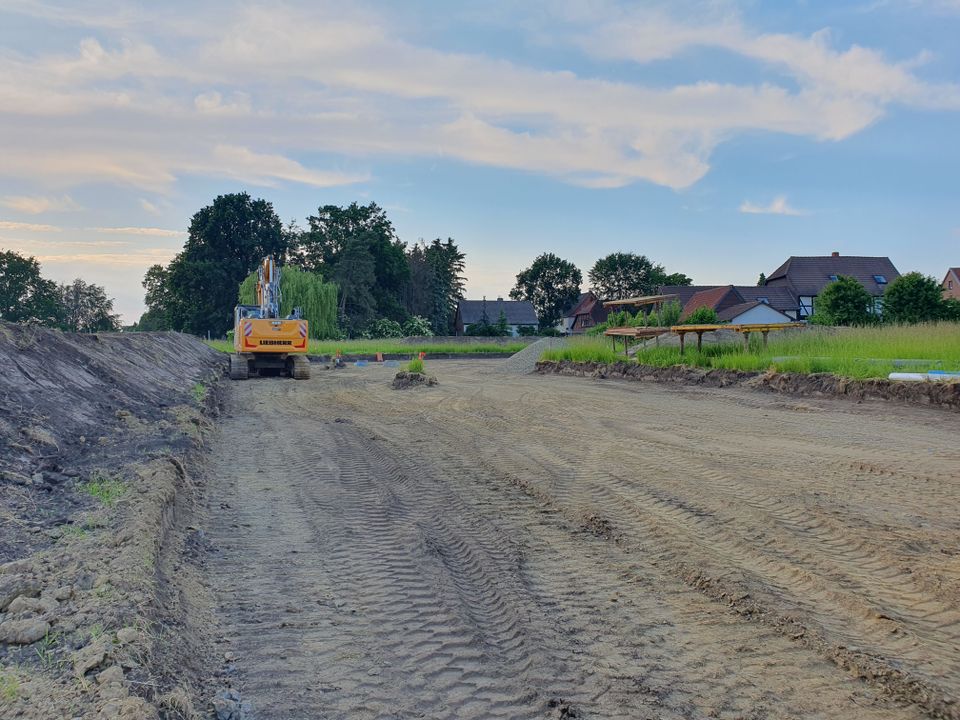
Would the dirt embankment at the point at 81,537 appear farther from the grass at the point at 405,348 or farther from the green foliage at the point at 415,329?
the green foliage at the point at 415,329

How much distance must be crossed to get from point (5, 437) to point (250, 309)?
1698 cm

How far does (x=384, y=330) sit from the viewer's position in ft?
214

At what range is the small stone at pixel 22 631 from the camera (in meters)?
3.16

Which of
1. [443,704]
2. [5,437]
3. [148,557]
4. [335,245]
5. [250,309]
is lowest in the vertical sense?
[443,704]

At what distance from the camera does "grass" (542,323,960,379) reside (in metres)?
13.8

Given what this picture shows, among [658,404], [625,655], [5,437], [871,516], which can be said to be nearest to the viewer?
[625,655]

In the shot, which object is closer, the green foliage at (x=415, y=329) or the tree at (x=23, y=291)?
the tree at (x=23, y=291)

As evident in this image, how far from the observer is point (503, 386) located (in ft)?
60.7

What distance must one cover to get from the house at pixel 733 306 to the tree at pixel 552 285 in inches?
1435

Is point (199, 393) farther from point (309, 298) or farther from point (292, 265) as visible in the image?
point (292, 265)

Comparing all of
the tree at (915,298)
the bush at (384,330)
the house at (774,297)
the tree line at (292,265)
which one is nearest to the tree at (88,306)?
the tree line at (292,265)

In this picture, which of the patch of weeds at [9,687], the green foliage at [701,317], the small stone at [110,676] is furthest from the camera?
the green foliage at [701,317]

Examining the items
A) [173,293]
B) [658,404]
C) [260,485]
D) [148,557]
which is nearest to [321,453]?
[260,485]

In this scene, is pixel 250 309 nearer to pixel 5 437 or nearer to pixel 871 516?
pixel 5 437
